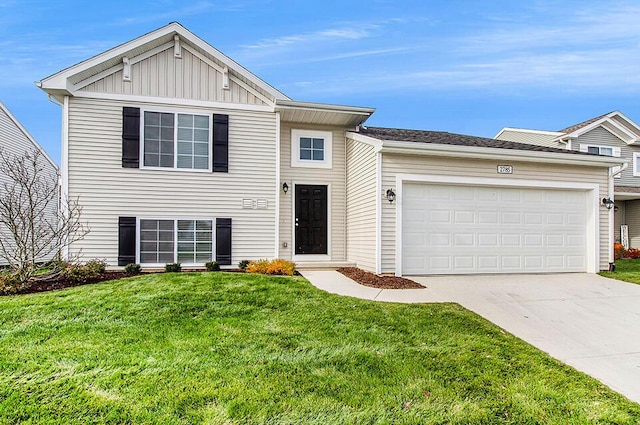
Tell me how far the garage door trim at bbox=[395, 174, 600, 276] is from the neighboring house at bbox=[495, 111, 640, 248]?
8474 mm

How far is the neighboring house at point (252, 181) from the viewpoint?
8.39m

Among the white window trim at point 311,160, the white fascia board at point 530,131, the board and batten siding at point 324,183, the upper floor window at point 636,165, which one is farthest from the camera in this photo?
the upper floor window at point 636,165

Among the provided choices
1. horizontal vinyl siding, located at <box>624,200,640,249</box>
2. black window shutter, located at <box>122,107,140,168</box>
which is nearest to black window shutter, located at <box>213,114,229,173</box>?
black window shutter, located at <box>122,107,140,168</box>

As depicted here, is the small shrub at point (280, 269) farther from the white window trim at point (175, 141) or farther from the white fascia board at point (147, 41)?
the white fascia board at point (147, 41)

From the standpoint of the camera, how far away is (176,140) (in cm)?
905

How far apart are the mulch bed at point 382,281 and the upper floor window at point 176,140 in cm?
454

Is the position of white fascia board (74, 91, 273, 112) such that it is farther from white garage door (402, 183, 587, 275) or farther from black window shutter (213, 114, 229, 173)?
white garage door (402, 183, 587, 275)

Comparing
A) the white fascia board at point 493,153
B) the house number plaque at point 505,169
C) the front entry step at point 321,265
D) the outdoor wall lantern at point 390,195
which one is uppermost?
the white fascia board at point 493,153

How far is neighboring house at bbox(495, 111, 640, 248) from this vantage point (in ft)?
53.7

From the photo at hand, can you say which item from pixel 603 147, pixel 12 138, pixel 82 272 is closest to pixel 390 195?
pixel 82 272

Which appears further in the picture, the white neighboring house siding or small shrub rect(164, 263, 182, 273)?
the white neighboring house siding

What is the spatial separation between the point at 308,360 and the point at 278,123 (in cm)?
713

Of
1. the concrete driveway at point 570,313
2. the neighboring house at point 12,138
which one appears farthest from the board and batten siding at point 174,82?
the neighboring house at point 12,138

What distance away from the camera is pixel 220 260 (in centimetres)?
913
